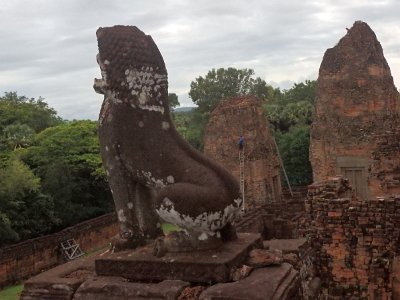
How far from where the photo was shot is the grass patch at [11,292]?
46.8ft

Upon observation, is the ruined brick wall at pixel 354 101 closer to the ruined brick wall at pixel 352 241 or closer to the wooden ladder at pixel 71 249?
the wooden ladder at pixel 71 249

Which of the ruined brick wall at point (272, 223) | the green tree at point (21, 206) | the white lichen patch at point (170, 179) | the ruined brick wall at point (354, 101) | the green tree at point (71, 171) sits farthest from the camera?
the green tree at point (71, 171)

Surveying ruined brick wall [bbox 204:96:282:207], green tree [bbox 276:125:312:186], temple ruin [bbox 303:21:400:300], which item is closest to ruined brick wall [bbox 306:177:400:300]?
temple ruin [bbox 303:21:400:300]

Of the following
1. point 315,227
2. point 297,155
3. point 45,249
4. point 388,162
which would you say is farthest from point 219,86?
point 315,227

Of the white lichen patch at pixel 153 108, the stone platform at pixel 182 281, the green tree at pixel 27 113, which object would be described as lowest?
the stone platform at pixel 182 281

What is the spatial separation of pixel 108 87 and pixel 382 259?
5.32 meters

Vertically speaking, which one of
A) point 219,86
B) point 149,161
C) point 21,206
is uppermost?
point 219,86

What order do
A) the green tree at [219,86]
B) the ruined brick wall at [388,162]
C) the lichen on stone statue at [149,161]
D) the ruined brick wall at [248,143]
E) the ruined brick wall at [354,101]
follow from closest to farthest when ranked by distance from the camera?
the lichen on stone statue at [149,161] → the ruined brick wall at [388,162] → the ruined brick wall at [354,101] → the ruined brick wall at [248,143] → the green tree at [219,86]

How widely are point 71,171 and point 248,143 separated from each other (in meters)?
8.10

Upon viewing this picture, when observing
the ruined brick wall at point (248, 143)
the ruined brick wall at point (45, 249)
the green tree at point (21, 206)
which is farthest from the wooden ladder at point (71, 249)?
the ruined brick wall at point (248, 143)

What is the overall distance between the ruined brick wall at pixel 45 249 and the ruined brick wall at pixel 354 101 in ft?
27.9

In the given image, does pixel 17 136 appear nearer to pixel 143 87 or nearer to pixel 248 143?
→ pixel 248 143

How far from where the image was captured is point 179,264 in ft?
10.9

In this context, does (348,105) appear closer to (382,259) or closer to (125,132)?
(382,259)
